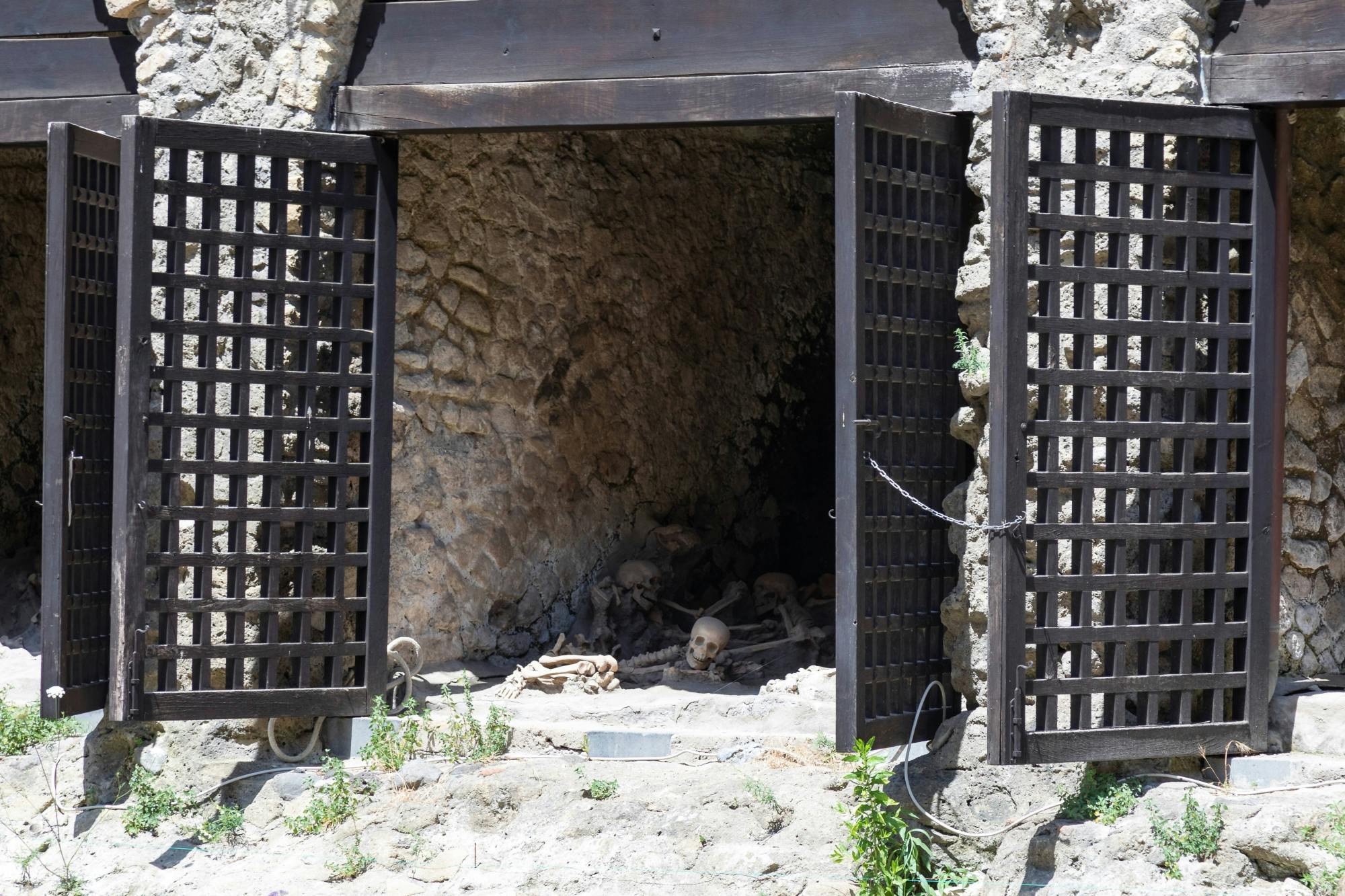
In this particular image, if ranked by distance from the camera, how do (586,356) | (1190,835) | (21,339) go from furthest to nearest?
(21,339) < (586,356) < (1190,835)

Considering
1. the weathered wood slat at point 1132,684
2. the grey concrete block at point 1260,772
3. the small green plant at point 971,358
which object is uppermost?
the small green plant at point 971,358

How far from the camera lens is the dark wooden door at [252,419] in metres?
5.30

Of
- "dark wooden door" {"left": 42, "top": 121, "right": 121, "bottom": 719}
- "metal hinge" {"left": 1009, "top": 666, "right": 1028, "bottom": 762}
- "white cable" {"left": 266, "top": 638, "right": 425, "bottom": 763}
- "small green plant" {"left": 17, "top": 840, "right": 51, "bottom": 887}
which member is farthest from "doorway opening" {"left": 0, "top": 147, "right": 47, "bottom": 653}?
"metal hinge" {"left": 1009, "top": 666, "right": 1028, "bottom": 762}

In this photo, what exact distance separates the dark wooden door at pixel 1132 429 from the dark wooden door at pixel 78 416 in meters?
3.22

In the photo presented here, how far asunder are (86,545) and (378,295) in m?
1.48

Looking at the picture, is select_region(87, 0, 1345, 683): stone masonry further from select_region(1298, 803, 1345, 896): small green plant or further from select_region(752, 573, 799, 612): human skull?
select_region(1298, 803, 1345, 896): small green plant

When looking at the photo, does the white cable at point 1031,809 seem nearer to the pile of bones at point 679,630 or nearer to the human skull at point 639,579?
the pile of bones at point 679,630

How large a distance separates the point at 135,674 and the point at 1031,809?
123 inches

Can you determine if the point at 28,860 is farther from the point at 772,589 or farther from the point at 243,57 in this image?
the point at 772,589

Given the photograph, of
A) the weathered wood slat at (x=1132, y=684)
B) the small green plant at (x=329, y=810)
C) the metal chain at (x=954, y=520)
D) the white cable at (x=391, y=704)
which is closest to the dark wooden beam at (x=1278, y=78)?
the metal chain at (x=954, y=520)

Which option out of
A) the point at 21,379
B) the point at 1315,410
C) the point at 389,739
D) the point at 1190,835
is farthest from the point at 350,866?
the point at 21,379

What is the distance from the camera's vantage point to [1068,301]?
508cm

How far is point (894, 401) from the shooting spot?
5129 millimetres

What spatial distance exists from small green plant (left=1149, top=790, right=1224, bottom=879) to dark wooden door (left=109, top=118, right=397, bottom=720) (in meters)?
2.84
